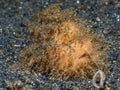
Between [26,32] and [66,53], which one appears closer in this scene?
[66,53]

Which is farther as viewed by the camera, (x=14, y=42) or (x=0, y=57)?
(x=14, y=42)

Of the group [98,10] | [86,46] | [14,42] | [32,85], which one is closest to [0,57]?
[14,42]

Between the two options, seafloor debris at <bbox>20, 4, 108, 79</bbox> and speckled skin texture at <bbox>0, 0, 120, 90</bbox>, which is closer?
speckled skin texture at <bbox>0, 0, 120, 90</bbox>

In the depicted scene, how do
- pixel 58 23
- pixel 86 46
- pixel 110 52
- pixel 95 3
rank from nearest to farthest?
pixel 86 46, pixel 110 52, pixel 58 23, pixel 95 3

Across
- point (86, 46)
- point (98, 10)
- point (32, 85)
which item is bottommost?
point (32, 85)

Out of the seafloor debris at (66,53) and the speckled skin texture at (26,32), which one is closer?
the speckled skin texture at (26,32)

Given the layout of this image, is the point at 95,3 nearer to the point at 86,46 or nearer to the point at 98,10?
the point at 98,10

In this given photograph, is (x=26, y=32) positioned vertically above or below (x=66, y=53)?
above

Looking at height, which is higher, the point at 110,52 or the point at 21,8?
the point at 21,8
